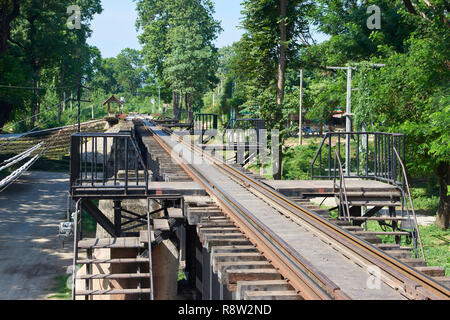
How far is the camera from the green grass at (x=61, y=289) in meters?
15.7

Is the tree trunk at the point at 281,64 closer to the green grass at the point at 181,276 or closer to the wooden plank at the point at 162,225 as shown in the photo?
the green grass at the point at 181,276

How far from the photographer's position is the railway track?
18.3 ft

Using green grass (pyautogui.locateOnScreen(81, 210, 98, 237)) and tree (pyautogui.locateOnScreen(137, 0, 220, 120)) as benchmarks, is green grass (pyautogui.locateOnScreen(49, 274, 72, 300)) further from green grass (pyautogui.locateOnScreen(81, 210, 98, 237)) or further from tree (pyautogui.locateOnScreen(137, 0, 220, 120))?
tree (pyautogui.locateOnScreen(137, 0, 220, 120))

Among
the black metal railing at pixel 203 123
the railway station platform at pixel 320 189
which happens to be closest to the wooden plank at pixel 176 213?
the railway station platform at pixel 320 189

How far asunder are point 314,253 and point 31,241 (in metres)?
18.4

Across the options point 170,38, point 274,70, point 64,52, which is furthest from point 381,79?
point 170,38

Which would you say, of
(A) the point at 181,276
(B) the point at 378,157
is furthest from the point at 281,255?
(B) the point at 378,157

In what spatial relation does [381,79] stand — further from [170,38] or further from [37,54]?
[170,38]

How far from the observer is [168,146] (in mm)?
22109

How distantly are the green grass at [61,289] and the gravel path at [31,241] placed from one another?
0.55 ft

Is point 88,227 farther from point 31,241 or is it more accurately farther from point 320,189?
point 320,189

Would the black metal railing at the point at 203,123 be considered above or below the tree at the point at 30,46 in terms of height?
below
